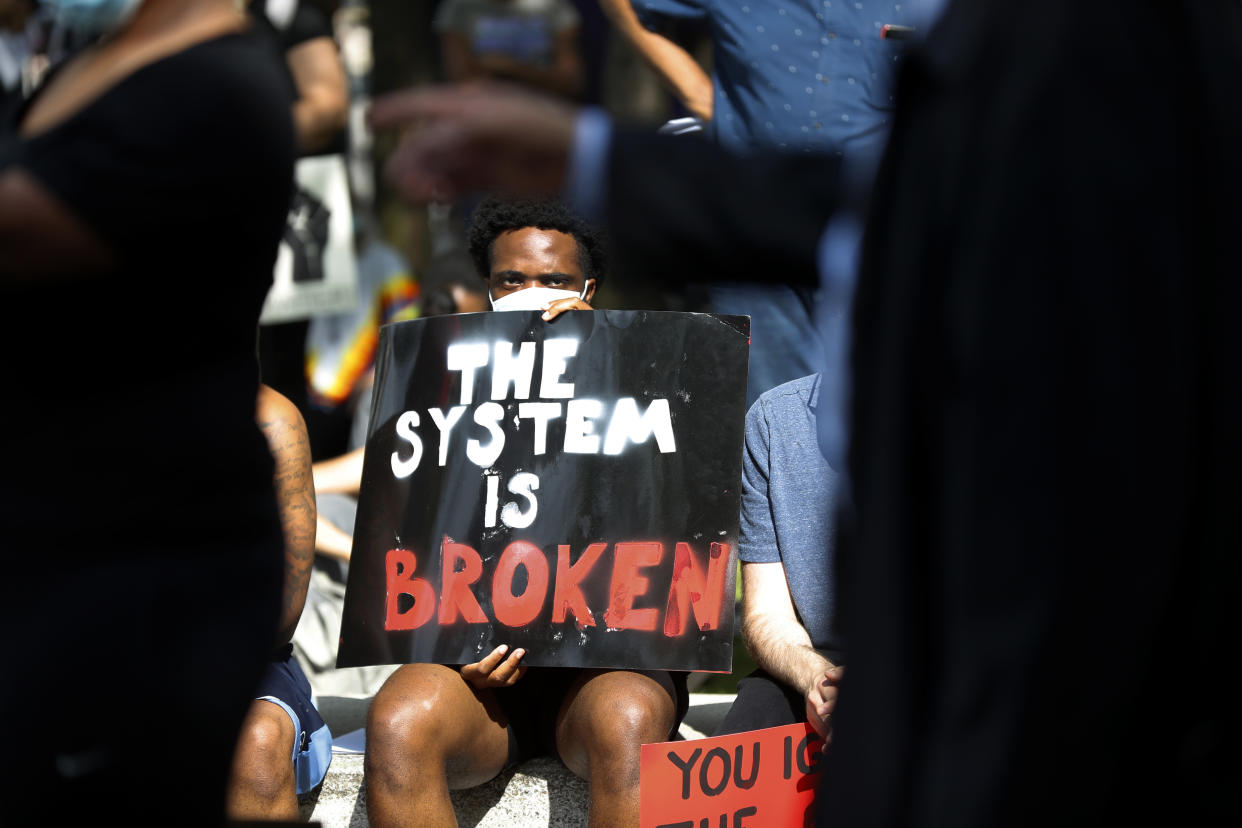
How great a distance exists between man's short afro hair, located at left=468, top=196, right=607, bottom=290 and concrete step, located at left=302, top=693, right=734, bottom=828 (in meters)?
1.35

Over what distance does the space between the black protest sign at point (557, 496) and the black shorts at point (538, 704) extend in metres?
0.21

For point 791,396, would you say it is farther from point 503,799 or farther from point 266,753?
point 266,753

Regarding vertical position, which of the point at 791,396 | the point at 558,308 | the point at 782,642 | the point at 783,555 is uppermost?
the point at 558,308

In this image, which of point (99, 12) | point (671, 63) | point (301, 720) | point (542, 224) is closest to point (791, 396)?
point (542, 224)

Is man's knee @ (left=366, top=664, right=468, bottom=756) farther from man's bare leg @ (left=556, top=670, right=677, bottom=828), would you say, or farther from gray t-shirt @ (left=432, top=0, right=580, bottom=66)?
gray t-shirt @ (left=432, top=0, right=580, bottom=66)

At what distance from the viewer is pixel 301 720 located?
3439 millimetres

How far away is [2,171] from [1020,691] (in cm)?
126

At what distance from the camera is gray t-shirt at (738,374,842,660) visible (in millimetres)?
3459

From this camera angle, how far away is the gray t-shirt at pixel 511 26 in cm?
647

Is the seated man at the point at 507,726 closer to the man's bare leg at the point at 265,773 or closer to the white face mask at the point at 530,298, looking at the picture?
the white face mask at the point at 530,298

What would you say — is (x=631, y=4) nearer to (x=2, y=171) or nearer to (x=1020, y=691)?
(x=2, y=171)

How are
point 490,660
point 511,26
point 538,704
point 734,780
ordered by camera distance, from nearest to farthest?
point 734,780
point 490,660
point 538,704
point 511,26

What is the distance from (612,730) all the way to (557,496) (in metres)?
0.58

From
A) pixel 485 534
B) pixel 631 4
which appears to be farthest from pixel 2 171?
pixel 631 4
